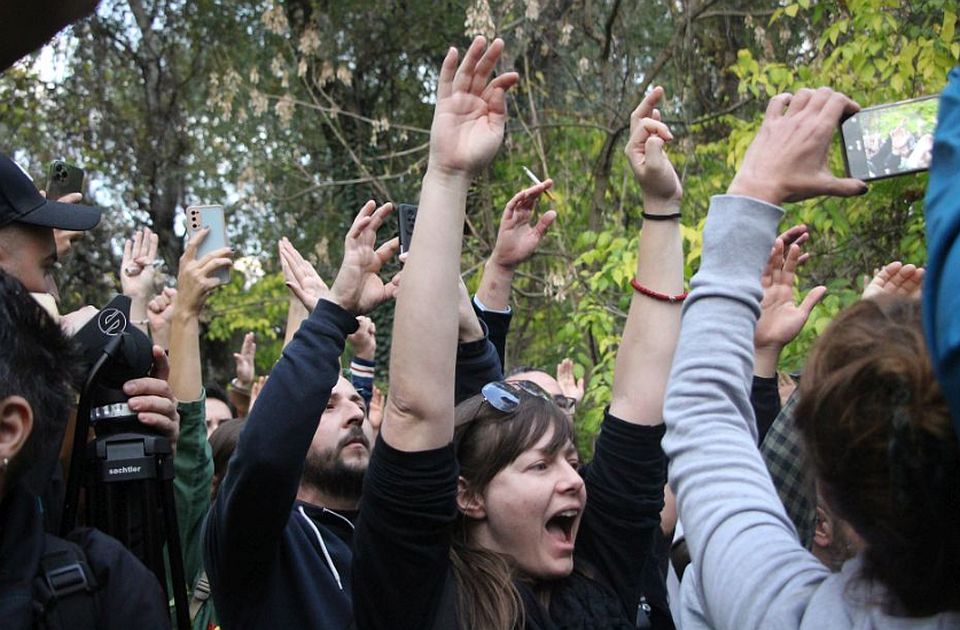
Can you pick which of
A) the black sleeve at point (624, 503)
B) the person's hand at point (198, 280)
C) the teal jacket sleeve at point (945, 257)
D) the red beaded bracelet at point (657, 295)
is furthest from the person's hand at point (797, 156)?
the person's hand at point (198, 280)

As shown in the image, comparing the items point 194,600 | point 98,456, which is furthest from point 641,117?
point 194,600

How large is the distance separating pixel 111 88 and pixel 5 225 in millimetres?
13199

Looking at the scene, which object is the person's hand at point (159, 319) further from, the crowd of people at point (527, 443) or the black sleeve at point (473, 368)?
the black sleeve at point (473, 368)

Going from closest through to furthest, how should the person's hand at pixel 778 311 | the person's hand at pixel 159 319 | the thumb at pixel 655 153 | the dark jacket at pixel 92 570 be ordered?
the dark jacket at pixel 92 570
the thumb at pixel 655 153
the person's hand at pixel 778 311
the person's hand at pixel 159 319

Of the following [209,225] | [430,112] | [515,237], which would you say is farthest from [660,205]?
[430,112]

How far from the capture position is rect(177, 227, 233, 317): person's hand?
3.30m

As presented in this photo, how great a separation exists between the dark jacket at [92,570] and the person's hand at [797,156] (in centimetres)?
118

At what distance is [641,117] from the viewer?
8.25 ft

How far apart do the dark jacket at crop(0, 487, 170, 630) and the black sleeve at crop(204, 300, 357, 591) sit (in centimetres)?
38

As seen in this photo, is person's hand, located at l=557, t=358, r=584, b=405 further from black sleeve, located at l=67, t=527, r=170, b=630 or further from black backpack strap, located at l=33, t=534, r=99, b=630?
black backpack strap, located at l=33, t=534, r=99, b=630

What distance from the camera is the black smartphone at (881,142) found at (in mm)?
1792

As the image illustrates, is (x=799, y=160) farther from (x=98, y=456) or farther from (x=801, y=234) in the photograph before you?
(x=98, y=456)

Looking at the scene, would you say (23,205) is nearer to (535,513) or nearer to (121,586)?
(121,586)

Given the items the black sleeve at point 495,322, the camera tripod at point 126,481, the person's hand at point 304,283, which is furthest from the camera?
the black sleeve at point 495,322
